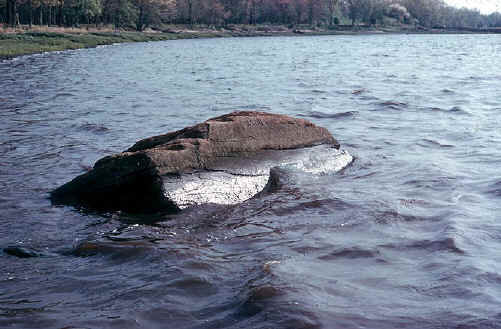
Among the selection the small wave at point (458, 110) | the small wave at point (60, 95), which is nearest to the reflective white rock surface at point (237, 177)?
the small wave at point (458, 110)

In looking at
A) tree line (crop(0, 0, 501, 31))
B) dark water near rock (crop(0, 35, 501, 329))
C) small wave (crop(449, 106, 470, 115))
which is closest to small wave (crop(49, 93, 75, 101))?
dark water near rock (crop(0, 35, 501, 329))

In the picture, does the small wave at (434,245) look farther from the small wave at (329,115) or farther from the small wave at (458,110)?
the small wave at (458,110)

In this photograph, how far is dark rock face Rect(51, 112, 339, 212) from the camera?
5.64 m

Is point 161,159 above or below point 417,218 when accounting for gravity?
above

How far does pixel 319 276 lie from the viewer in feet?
13.9

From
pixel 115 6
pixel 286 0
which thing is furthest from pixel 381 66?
pixel 286 0

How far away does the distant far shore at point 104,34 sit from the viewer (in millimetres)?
40531

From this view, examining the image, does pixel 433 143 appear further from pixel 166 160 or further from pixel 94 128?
pixel 94 128

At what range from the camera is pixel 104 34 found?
64188 mm

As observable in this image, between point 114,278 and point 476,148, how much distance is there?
6.93 m

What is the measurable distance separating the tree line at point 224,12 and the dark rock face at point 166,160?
51.3m

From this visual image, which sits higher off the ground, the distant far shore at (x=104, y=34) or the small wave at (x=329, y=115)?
the distant far shore at (x=104, y=34)

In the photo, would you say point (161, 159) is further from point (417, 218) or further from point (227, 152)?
point (417, 218)

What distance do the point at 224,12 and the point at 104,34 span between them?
5329 cm
